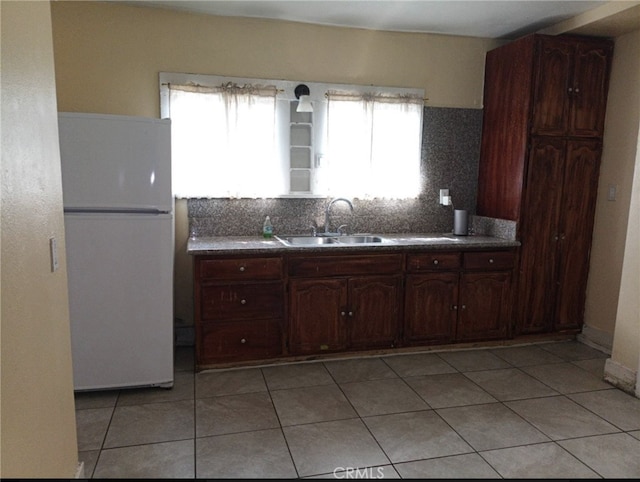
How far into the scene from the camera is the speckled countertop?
2992 millimetres

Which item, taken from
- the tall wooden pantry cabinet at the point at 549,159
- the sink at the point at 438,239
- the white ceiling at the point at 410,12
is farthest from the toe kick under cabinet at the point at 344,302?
the white ceiling at the point at 410,12

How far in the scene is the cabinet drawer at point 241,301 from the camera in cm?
300

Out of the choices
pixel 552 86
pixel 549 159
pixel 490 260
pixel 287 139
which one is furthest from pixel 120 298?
pixel 552 86

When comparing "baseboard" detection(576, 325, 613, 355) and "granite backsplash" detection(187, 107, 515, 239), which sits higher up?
"granite backsplash" detection(187, 107, 515, 239)

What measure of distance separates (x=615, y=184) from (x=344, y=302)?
7.46 feet

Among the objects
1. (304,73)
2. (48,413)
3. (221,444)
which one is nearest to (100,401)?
(221,444)

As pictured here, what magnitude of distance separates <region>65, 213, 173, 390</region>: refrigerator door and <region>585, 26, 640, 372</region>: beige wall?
3.07 meters

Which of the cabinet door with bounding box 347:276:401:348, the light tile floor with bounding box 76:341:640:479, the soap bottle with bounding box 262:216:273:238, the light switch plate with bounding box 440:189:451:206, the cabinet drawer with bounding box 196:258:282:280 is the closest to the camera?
the light tile floor with bounding box 76:341:640:479

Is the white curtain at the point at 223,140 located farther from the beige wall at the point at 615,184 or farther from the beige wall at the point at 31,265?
the beige wall at the point at 615,184

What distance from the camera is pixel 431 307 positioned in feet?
11.2

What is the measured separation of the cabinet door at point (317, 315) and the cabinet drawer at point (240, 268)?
17cm

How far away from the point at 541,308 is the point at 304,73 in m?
2.65

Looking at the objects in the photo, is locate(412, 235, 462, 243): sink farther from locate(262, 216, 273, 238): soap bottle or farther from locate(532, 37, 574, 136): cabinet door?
locate(262, 216, 273, 238): soap bottle

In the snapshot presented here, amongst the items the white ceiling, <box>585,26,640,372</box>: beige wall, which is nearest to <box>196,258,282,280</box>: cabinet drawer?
the white ceiling
